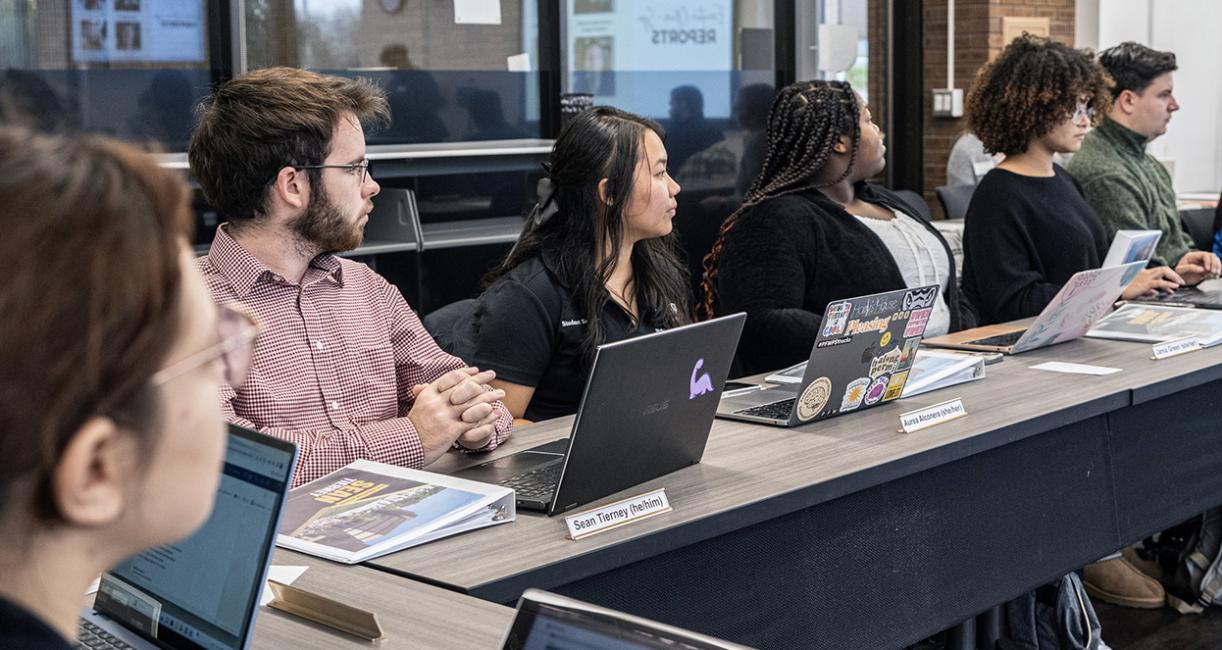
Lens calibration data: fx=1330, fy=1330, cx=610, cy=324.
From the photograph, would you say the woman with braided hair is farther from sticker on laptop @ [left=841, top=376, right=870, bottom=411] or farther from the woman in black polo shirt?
sticker on laptop @ [left=841, top=376, right=870, bottom=411]

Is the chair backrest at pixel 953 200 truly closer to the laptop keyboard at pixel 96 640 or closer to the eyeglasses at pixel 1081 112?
the eyeglasses at pixel 1081 112

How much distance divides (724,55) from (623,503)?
13.8 feet

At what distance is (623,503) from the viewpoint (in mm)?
1780

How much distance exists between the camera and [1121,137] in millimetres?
4258

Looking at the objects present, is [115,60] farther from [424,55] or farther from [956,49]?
[956,49]

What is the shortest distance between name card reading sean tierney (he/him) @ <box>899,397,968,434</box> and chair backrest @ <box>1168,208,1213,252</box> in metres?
3.37

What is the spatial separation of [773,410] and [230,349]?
68.4 inches

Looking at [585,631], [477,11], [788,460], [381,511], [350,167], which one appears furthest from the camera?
[477,11]

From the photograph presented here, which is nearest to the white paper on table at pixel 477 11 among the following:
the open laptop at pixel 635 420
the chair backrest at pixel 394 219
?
the chair backrest at pixel 394 219

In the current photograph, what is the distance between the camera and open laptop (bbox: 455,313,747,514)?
5.70ft

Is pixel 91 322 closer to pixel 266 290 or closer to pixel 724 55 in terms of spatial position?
pixel 266 290

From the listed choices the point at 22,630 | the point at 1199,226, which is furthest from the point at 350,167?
the point at 1199,226

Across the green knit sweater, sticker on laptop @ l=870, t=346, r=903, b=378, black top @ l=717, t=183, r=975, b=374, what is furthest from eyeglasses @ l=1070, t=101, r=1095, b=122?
sticker on laptop @ l=870, t=346, r=903, b=378

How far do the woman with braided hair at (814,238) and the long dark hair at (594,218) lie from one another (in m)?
0.40
